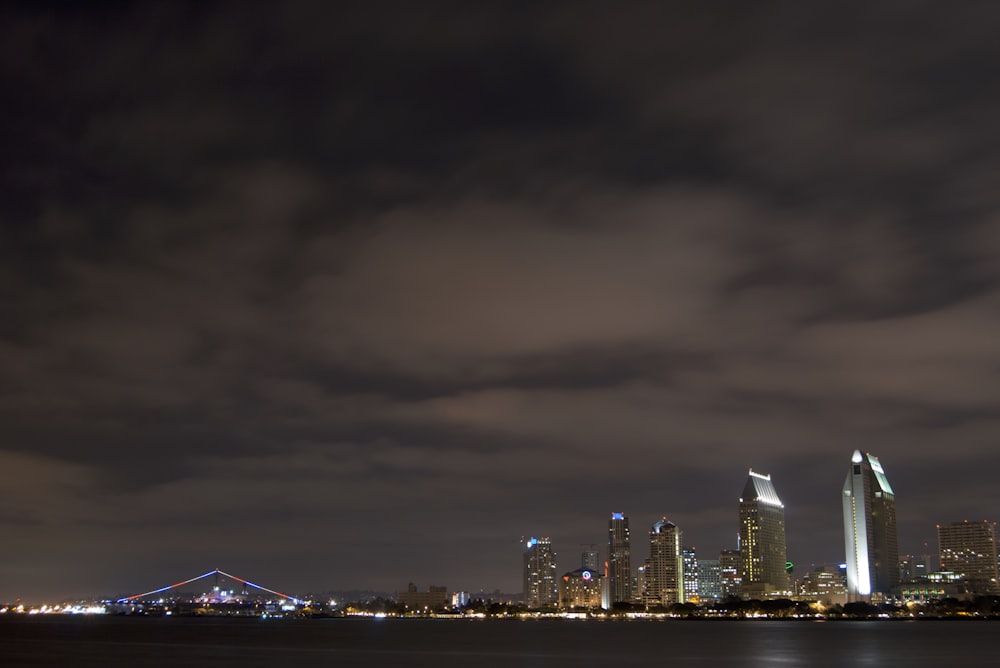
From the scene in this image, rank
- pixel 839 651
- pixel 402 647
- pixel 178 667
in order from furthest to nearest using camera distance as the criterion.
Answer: pixel 402 647 → pixel 839 651 → pixel 178 667

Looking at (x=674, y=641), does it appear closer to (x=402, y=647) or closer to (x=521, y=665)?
(x=402, y=647)

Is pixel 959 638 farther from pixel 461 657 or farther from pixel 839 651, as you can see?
pixel 461 657

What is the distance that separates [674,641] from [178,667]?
6783 centimetres

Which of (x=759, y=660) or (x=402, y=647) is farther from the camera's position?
(x=402, y=647)

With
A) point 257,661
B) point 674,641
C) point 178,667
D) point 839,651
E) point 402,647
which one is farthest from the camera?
point 674,641

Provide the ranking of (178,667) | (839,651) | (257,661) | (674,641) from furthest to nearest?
(674,641) < (839,651) < (257,661) < (178,667)

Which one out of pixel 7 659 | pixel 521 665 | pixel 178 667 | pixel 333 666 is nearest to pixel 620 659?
pixel 521 665

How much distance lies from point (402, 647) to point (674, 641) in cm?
3675

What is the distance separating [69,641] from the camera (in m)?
127

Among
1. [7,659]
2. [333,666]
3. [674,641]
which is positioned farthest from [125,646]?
[674,641]

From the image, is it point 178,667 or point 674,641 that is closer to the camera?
point 178,667

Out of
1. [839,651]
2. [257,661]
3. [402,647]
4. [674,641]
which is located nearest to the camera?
[257,661]

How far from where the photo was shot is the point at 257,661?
87.0 meters

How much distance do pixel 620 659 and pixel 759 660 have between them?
12.6 m
